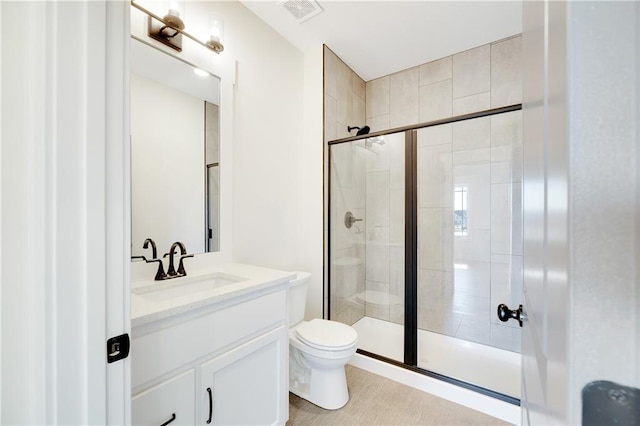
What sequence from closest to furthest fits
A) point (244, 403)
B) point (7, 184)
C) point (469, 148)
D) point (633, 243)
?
point (633, 243) < point (7, 184) < point (244, 403) < point (469, 148)

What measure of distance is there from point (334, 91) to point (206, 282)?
1900 millimetres

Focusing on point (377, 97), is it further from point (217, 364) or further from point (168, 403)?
point (168, 403)

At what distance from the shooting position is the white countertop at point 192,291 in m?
0.90

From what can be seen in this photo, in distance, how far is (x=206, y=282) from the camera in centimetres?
150

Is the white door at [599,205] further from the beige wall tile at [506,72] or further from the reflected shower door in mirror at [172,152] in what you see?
the beige wall tile at [506,72]

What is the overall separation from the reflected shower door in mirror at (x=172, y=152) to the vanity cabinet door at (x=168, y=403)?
0.68 metres

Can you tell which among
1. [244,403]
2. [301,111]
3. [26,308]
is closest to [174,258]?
[244,403]

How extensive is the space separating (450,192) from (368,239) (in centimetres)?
87

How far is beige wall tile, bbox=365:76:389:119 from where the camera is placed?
280 cm

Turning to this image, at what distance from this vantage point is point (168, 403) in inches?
36.7

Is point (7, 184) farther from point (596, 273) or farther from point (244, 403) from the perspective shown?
point (244, 403)

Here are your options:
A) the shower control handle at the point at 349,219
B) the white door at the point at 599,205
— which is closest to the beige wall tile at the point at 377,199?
the shower control handle at the point at 349,219

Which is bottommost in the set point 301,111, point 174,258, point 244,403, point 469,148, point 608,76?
point 244,403

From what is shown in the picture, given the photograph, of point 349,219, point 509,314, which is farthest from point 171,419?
point 349,219
